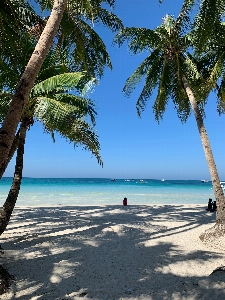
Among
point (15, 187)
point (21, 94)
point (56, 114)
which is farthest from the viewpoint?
point (15, 187)

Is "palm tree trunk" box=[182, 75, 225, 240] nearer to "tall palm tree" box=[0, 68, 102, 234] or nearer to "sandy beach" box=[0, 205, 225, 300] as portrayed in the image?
"sandy beach" box=[0, 205, 225, 300]

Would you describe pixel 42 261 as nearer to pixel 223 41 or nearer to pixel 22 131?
pixel 22 131

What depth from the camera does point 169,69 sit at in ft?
45.5

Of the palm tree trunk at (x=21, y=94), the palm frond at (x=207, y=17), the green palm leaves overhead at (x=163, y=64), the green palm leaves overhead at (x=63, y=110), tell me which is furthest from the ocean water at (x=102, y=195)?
the palm tree trunk at (x=21, y=94)

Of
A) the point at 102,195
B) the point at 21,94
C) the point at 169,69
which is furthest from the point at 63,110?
the point at 102,195

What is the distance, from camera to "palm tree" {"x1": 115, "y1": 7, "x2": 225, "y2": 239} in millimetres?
11711

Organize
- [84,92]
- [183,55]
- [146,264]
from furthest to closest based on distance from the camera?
[183,55], [84,92], [146,264]

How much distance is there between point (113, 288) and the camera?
545 cm

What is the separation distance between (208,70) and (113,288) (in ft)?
37.5

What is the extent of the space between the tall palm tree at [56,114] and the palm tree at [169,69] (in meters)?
4.70

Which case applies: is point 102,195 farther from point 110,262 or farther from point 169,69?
point 110,262

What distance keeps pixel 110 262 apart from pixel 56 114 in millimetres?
3831

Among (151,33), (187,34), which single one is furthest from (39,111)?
(187,34)

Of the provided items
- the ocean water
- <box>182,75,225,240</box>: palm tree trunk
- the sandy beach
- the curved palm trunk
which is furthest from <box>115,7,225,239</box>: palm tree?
the ocean water
